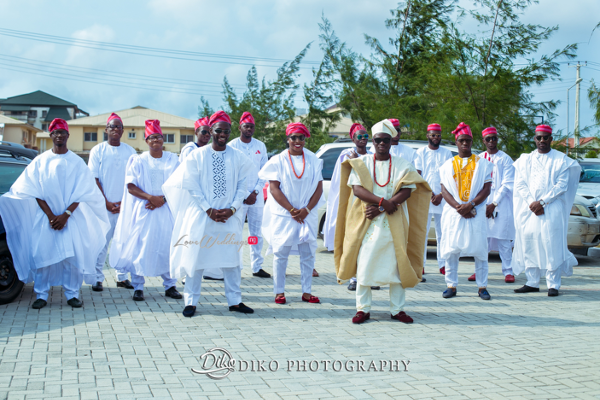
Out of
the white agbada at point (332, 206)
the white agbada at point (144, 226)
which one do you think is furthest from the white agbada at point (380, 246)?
the white agbada at point (144, 226)

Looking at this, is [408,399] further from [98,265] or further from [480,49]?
[480,49]

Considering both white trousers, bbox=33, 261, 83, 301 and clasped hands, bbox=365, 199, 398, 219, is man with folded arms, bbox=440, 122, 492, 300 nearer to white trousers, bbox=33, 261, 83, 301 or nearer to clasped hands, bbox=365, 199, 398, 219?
clasped hands, bbox=365, 199, 398, 219

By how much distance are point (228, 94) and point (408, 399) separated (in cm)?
2440

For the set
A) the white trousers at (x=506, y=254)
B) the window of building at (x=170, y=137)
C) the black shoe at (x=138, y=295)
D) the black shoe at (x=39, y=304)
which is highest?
the window of building at (x=170, y=137)

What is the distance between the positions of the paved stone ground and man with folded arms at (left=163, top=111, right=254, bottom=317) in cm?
43

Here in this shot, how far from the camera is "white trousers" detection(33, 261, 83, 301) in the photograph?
6.76 metres

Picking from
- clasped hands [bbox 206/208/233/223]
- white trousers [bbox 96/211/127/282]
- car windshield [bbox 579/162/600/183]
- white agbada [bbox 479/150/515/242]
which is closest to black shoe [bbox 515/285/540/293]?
white agbada [bbox 479/150/515/242]

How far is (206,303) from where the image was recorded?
23.1 ft

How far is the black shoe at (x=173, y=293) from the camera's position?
729cm

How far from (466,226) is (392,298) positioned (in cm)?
180

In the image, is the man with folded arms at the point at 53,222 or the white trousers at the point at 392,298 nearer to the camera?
the white trousers at the point at 392,298

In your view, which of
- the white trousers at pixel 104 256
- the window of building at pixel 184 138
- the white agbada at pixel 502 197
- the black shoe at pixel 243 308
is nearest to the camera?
the black shoe at pixel 243 308

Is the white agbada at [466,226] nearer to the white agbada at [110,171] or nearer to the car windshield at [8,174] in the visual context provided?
the white agbada at [110,171]

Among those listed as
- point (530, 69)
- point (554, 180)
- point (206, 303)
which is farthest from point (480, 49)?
point (206, 303)
